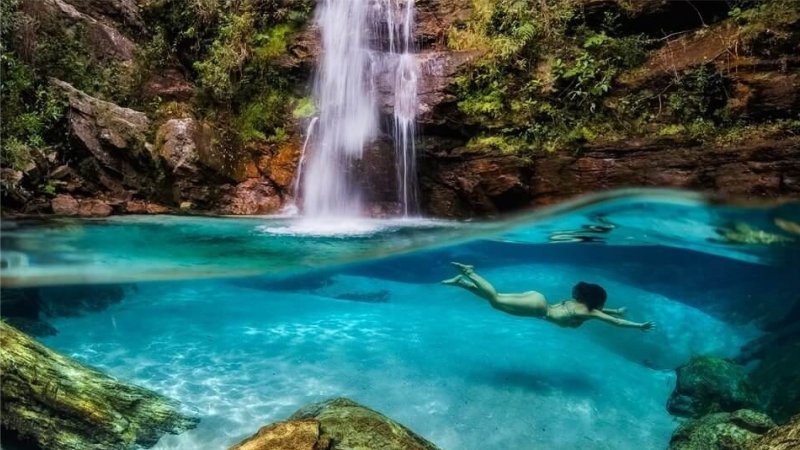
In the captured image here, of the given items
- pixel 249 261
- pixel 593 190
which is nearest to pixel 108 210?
pixel 249 261

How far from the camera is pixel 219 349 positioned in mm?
6328

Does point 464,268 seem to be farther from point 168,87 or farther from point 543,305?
point 168,87

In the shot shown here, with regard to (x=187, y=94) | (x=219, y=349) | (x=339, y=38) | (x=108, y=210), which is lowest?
(x=219, y=349)

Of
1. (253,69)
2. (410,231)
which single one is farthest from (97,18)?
(410,231)

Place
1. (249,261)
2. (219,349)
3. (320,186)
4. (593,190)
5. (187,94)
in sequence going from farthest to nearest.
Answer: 1. (187,94)
2. (320,186)
3. (593,190)
4. (249,261)
5. (219,349)

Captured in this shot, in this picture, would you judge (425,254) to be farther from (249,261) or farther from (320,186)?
(320,186)

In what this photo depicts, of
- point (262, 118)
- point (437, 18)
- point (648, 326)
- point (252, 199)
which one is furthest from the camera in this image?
point (437, 18)

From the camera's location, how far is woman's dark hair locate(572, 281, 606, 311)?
780 centimetres

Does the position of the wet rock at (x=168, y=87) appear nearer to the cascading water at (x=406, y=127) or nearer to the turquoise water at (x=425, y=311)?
the turquoise water at (x=425, y=311)

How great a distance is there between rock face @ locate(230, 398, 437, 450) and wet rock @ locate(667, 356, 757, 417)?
340 centimetres

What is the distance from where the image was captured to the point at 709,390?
270 inches

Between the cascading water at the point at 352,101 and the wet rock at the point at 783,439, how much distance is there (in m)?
5.49

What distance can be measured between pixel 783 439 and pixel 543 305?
3452 mm

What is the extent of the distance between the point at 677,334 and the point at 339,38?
749 centimetres
